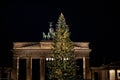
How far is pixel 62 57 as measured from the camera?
71.5m

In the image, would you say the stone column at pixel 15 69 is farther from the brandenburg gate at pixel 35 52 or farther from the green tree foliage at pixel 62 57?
the green tree foliage at pixel 62 57

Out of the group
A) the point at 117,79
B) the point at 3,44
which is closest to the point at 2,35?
the point at 3,44

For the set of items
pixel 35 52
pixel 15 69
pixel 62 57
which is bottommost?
pixel 15 69

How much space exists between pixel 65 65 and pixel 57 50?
114 inches

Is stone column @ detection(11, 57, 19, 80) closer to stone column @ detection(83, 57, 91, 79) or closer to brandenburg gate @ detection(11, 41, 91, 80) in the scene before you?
brandenburg gate @ detection(11, 41, 91, 80)

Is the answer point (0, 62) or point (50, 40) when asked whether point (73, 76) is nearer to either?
point (50, 40)

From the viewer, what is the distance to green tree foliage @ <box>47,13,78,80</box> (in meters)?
71.0

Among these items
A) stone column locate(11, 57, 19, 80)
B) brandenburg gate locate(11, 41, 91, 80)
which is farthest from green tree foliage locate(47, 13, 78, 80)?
stone column locate(11, 57, 19, 80)

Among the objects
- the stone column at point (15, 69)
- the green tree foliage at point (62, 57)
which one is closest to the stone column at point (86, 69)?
the stone column at point (15, 69)

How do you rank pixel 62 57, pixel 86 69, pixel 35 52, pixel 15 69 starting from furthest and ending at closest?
pixel 86 69
pixel 15 69
pixel 35 52
pixel 62 57

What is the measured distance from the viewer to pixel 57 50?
2825 inches

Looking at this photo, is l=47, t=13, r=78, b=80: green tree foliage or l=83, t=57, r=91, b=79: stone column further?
l=83, t=57, r=91, b=79: stone column

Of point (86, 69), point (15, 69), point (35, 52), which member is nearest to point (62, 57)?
point (35, 52)

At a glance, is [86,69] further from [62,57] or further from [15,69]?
[62,57]
